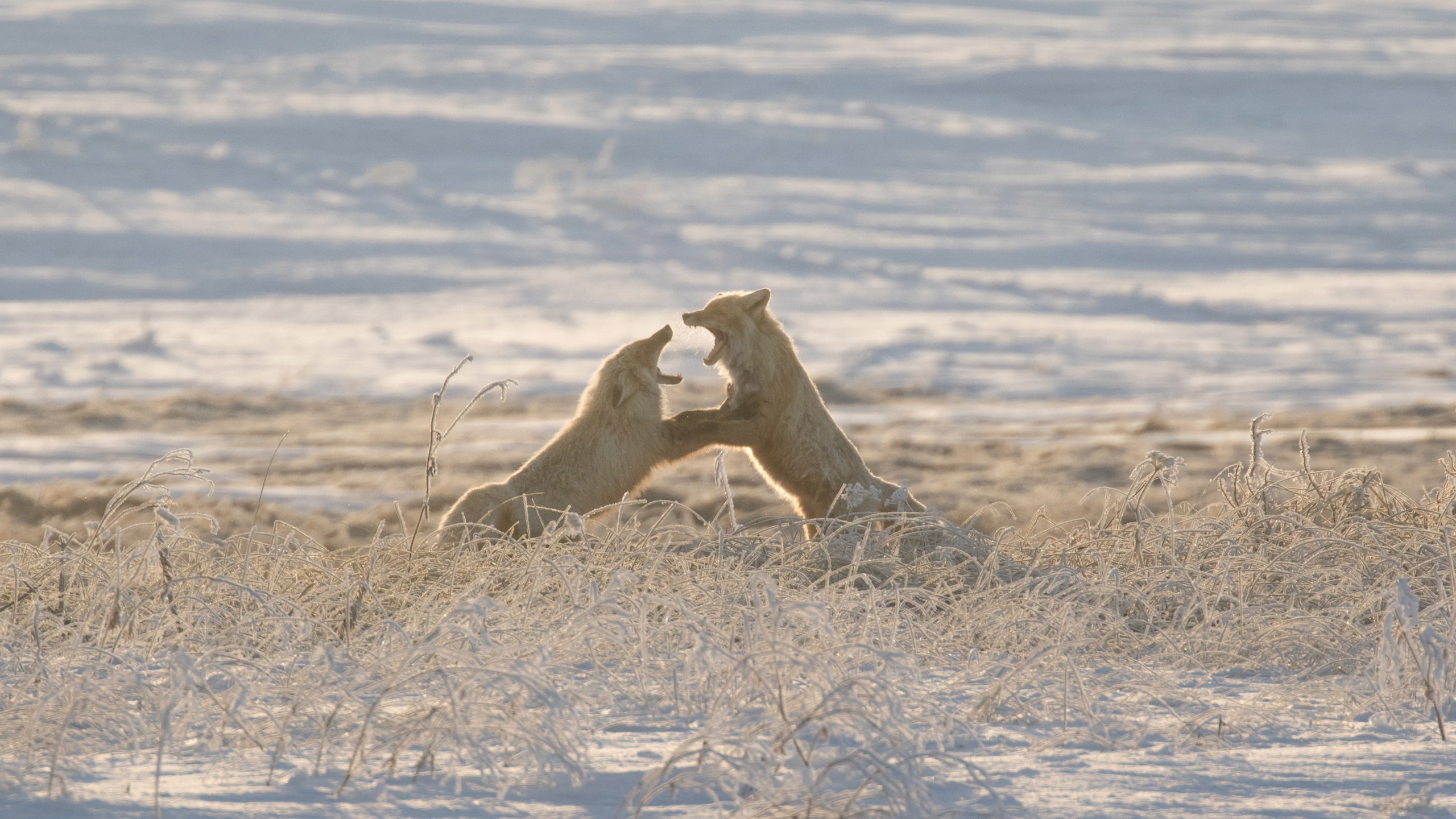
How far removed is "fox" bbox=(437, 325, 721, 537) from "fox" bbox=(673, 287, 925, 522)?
0.12 meters

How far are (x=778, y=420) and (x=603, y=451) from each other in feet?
2.32

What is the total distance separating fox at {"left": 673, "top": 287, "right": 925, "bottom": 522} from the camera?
21.8ft

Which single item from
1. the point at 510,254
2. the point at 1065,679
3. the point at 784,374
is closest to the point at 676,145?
the point at 510,254

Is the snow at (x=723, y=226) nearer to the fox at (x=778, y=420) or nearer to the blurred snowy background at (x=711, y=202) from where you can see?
the blurred snowy background at (x=711, y=202)

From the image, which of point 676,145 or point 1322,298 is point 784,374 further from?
point 676,145

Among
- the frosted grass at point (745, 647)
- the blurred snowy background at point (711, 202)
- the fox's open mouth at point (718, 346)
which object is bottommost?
the blurred snowy background at point (711, 202)

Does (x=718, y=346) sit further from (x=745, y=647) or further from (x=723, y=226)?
(x=723, y=226)

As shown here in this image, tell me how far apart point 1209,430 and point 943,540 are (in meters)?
10.1

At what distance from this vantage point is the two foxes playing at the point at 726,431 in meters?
6.49

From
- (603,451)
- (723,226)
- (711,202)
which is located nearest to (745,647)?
(603,451)

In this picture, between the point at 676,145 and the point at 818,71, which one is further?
the point at 818,71

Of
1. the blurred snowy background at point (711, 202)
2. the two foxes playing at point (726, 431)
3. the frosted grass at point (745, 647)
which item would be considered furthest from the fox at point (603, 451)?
the blurred snowy background at point (711, 202)

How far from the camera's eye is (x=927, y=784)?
3.46 m

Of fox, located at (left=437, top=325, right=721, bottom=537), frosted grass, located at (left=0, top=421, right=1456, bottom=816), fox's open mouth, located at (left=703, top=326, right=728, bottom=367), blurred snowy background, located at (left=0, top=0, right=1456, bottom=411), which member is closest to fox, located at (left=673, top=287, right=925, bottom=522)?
fox's open mouth, located at (left=703, top=326, right=728, bottom=367)
